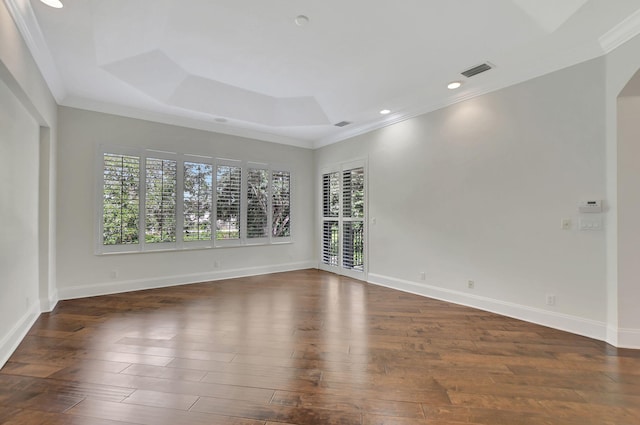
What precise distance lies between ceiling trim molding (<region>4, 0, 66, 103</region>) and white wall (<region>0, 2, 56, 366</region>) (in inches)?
2.7

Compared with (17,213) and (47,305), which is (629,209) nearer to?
(17,213)

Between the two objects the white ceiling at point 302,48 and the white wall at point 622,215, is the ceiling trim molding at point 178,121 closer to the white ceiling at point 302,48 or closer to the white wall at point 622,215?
the white ceiling at point 302,48

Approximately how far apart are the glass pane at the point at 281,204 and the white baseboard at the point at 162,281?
Answer: 0.75 metres

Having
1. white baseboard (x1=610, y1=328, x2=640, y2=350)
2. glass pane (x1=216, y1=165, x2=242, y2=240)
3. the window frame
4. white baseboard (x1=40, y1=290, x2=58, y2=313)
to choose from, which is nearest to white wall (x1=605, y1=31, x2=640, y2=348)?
white baseboard (x1=610, y1=328, x2=640, y2=350)

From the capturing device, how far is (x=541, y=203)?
3266mm

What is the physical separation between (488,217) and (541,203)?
589 mm

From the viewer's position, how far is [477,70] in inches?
133

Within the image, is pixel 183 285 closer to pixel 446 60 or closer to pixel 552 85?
pixel 446 60

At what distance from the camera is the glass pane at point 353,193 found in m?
5.59

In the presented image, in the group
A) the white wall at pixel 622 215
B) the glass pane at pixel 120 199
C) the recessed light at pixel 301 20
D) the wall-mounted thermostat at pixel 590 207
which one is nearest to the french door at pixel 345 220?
the recessed light at pixel 301 20

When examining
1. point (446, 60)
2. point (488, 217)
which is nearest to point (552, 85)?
point (446, 60)

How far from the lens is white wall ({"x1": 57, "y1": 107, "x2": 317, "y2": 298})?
4.18 metres

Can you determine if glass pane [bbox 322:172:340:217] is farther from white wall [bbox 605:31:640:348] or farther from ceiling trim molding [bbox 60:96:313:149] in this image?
white wall [bbox 605:31:640:348]

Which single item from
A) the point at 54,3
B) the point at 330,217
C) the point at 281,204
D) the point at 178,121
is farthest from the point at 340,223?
the point at 54,3
